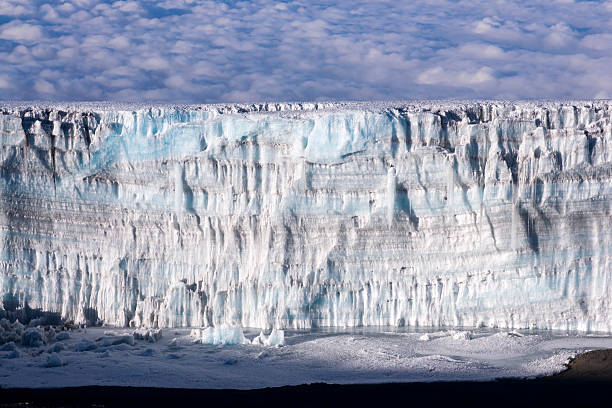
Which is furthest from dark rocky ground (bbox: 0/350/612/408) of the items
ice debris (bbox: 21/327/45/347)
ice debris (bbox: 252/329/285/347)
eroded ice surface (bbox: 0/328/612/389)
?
ice debris (bbox: 21/327/45/347)

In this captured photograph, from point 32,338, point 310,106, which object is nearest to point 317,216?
point 310,106

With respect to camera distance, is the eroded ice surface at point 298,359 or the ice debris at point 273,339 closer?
the eroded ice surface at point 298,359

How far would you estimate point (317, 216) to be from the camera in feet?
62.3

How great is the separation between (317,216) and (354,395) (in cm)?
465

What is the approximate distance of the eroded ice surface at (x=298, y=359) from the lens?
52.6ft

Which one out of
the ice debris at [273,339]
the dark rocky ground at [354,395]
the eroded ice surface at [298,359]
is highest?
the ice debris at [273,339]

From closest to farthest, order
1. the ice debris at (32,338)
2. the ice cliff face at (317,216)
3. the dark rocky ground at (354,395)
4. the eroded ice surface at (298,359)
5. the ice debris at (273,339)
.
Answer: the dark rocky ground at (354,395) → the eroded ice surface at (298,359) → the ice debris at (273,339) → the ice debris at (32,338) → the ice cliff face at (317,216)

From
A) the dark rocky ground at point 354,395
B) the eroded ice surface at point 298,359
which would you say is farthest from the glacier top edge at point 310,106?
the dark rocky ground at point 354,395

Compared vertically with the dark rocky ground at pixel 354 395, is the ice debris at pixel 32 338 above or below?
above

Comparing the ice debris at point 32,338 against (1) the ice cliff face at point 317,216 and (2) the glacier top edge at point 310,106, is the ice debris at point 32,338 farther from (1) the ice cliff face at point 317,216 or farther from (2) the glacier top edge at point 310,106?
(2) the glacier top edge at point 310,106

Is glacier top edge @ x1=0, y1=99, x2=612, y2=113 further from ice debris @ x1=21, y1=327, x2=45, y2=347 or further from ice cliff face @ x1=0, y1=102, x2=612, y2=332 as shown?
ice debris @ x1=21, y1=327, x2=45, y2=347

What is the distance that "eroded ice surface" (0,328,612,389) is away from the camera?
16047mm

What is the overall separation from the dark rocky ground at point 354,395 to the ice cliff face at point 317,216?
3258mm

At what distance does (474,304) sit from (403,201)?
7.97 ft
